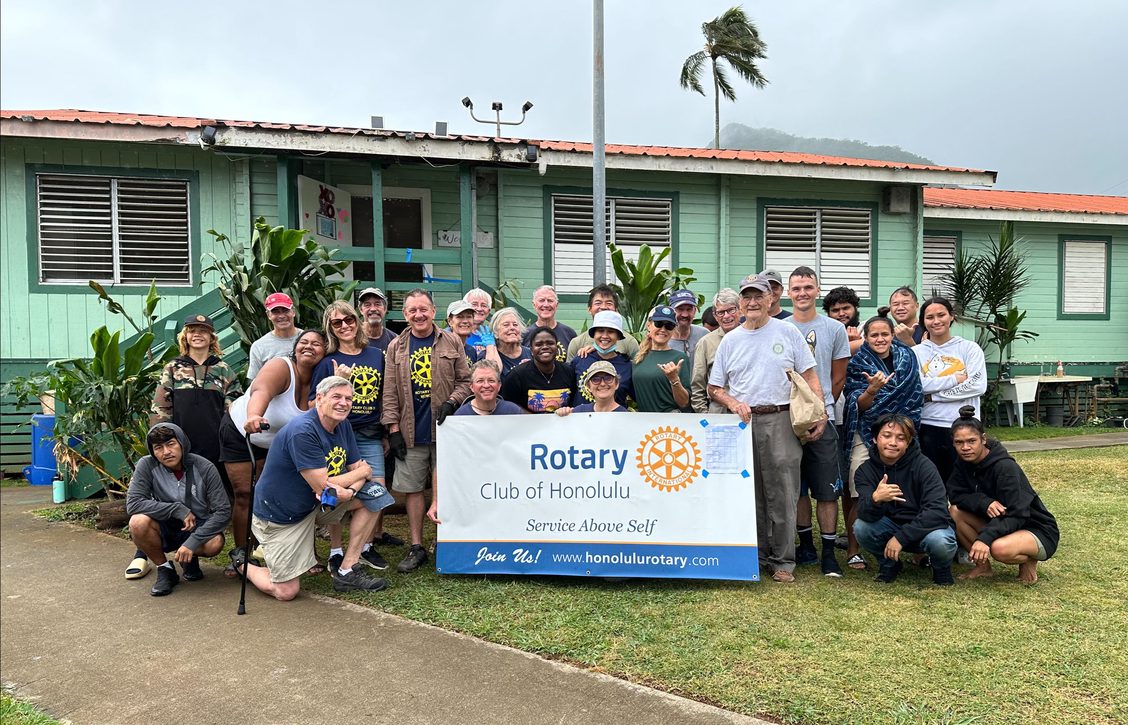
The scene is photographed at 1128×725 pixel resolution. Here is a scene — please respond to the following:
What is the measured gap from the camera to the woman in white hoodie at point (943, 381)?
4715 millimetres

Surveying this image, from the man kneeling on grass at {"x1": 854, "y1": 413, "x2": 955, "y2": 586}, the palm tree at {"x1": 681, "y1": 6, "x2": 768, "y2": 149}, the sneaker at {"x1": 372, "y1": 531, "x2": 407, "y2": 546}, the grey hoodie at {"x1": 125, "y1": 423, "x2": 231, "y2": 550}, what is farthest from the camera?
the palm tree at {"x1": 681, "y1": 6, "x2": 768, "y2": 149}

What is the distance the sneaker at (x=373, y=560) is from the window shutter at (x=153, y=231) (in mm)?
5919

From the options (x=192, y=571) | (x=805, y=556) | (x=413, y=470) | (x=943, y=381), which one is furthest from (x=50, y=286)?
(x=943, y=381)

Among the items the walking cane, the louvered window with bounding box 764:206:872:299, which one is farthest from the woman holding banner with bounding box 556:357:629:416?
the louvered window with bounding box 764:206:872:299

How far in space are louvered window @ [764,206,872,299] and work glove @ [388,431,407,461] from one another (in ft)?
25.5

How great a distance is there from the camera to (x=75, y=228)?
8953 millimetres

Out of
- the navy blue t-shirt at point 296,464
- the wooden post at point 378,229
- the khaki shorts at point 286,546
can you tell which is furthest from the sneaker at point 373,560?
the wooden post at point 378,229

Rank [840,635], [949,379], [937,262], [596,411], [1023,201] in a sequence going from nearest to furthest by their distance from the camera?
[840,635], [596,411], [949,379], [937,262], [1023,201]

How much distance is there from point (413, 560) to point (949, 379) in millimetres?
3730

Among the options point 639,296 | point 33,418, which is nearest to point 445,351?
point 639,296

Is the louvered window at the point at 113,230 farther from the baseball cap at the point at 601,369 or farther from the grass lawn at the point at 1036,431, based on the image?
the grass lawn at the point at 1036,431

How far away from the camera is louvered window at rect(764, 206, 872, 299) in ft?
36.4

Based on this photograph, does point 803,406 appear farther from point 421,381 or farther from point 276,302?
point 276,302

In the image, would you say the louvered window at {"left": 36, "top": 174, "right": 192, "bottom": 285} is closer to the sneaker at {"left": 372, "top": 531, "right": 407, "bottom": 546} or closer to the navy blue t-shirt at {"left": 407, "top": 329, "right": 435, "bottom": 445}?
the sneaker at {"left": 372, "top": 531, "right": 407, "bottom": 546}
